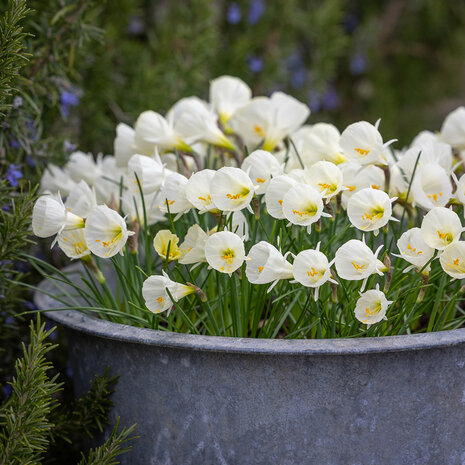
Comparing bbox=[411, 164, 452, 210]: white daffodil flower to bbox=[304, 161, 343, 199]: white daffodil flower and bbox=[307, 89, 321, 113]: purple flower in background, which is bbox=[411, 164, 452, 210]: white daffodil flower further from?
bbox=[307, 89, 321, 113]: purple flower in background

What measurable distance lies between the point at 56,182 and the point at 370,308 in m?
0.67

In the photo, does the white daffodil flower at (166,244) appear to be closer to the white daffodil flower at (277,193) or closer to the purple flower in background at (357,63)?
the white daffodil flower at (277,193)

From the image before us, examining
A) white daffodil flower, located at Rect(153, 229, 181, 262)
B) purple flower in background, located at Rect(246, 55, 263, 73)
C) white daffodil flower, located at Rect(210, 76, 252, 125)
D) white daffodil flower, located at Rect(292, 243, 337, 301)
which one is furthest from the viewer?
purple flower in background, located at Rect(246, 55, 263, 73)

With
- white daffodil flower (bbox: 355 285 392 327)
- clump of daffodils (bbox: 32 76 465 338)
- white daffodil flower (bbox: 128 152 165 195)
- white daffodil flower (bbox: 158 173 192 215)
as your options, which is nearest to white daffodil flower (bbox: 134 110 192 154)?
clump of daffodils (bbox: 32 76 465 338)

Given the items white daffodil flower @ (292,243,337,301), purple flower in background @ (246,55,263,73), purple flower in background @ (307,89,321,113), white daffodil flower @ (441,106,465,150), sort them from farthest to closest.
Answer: purple flower in background @ (307,89,321,113) → purple flower in background @ (246,55,263,73) → white daffodil flower @ (441,106,465,150) → white daffodil flower @ (292,243,337,301)

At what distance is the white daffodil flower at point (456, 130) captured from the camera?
123 cm

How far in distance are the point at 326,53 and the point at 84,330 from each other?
75.1 inches

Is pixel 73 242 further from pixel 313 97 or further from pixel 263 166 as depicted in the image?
pixel 313 97

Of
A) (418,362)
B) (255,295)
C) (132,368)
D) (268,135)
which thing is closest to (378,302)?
(418,362)

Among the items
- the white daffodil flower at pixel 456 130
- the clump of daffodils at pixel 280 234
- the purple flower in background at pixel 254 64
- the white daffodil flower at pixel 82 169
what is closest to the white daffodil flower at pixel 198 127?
the clump of daffodils at pixel 280 234

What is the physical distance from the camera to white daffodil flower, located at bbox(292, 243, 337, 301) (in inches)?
33.3

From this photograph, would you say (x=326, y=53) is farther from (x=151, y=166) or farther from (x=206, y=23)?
(x=151, y=166)

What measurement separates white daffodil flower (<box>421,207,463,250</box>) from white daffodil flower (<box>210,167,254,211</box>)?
0.25 meters

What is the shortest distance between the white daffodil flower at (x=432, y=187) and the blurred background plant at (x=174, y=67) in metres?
0.60
